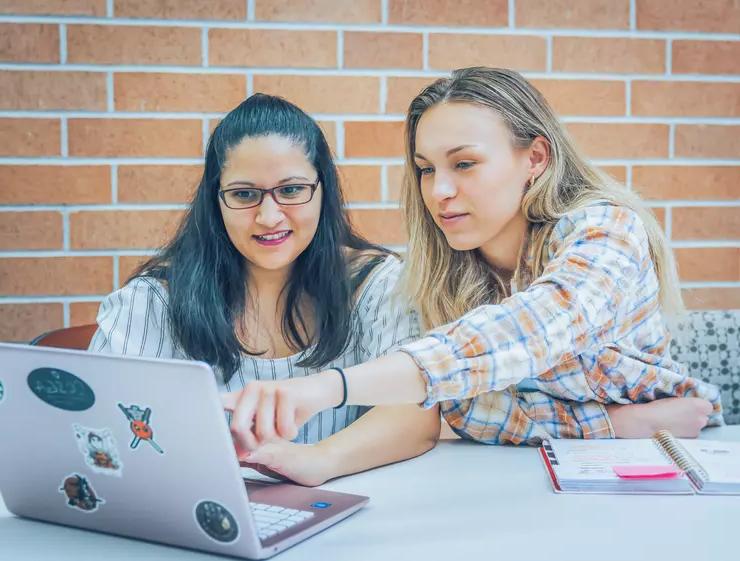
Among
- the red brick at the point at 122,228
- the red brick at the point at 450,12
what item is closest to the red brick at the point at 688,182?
the red brick at the point at 450,12

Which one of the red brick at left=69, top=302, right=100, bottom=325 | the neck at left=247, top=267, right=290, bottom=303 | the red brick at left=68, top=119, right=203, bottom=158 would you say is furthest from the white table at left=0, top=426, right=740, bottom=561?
the red brick at left=68, top=119, right=203, bottom=158

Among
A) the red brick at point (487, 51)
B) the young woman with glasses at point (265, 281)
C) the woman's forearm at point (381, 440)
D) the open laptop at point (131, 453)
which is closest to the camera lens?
the open laptop at point (131, 453)

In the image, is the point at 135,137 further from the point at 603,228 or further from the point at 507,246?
the point at 603,228

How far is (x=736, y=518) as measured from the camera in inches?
39.5

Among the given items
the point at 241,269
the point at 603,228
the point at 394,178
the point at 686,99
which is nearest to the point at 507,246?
the point at 603,228

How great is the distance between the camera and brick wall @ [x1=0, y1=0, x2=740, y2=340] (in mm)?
1981

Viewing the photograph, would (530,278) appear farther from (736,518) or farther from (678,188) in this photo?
(678,188)

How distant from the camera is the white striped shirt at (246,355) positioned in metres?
1.54

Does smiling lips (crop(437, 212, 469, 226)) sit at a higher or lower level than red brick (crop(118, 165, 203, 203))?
lower

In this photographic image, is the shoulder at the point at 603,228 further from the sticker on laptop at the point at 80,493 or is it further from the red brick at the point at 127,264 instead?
the red brick at the point at 127,264

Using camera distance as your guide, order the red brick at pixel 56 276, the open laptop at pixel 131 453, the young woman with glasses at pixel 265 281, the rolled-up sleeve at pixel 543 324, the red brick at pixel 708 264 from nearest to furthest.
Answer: the open laptop at pixel 131 453
the rolled-up sleeve at pixel 543 324
the young woman with glasses at pixel 265 281
the red brick at pixel 56 276
the red brick at pixel 708 264

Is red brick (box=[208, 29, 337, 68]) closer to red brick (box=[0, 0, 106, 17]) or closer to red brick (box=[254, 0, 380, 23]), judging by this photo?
red brick (box=[254, 0, 380, 23])

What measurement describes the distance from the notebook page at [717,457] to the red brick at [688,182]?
978 millimetres

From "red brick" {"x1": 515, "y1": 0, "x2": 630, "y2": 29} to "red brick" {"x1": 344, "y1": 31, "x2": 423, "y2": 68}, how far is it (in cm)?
27
